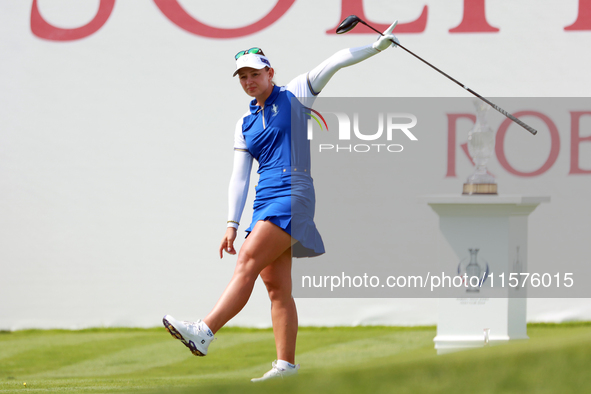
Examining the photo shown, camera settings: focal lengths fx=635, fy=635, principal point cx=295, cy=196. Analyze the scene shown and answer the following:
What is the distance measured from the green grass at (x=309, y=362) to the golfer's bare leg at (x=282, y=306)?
29 cm

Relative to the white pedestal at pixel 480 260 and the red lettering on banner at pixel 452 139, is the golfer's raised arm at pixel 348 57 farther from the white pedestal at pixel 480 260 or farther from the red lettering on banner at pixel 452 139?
the red lettering on banner at pixel 452 139

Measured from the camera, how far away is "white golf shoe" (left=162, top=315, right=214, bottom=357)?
89.0 inches

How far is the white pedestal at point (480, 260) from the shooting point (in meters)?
3.06

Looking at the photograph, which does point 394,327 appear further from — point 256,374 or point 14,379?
point 14,379

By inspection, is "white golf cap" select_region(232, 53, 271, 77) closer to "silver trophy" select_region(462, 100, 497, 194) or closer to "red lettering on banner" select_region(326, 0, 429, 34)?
"silver trophy" select_region(462, 100, 497, 194)

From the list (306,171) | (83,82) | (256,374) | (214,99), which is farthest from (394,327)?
(83,82)

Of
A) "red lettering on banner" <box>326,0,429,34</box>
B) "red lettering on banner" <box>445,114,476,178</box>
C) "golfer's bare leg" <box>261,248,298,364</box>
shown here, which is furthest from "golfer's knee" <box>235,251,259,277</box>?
A: "red lettering on banner" <box>326,0,429,34</box>

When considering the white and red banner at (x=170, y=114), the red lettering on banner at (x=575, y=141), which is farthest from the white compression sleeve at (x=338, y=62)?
the red lettering on banner at (x=575, y=141)

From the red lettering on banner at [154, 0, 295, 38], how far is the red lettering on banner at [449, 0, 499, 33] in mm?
1302

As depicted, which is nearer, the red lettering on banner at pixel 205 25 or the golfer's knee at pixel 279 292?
the golfer's knee at pixel 279 292

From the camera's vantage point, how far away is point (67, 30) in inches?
199

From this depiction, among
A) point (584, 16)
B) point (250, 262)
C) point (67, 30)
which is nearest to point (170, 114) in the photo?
point (67, 30)

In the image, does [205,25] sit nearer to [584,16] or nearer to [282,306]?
[584,16]

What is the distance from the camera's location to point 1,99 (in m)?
5.09
